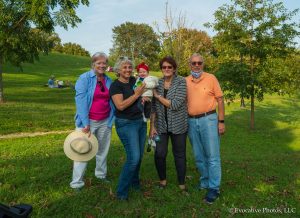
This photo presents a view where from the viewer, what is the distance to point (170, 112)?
5.73 metres

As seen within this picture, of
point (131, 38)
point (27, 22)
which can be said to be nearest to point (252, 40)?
point (27, 22)

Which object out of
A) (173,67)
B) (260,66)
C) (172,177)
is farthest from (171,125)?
(260,66)

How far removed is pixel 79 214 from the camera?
5.12m

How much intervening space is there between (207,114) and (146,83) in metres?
1.07

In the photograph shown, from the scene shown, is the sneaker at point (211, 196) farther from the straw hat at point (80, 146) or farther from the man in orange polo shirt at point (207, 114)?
the straw hat at point (80, 146)

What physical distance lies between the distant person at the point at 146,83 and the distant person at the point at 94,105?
626 millimetres

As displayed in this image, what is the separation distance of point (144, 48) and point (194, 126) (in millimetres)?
91045

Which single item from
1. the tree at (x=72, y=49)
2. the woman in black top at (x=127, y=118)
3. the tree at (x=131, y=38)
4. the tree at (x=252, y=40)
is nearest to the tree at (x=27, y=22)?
the tree at (x=252, y=40)

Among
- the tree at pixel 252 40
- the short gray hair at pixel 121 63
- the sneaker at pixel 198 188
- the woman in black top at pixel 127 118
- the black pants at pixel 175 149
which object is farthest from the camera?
the tree at pixel 252 40

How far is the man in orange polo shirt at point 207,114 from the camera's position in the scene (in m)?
5.66

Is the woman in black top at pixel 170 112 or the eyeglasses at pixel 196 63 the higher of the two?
the eyeglasses at pixel 196 63

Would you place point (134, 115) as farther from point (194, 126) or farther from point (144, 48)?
point (144, 48)

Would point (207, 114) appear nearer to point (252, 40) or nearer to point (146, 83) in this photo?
point (146, 83)

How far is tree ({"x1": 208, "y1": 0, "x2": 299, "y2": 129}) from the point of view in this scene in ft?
54.1
